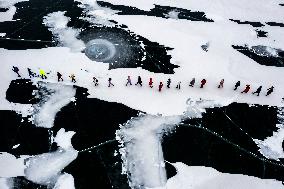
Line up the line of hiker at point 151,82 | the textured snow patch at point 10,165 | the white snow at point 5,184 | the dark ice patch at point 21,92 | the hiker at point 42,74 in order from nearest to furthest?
1. the white snow at point 5,184
2. the textured snow patch at point 10,165
3. the dark ice patch at point 21,92
4. the line of hiker at point 151,82
5. the hiker at point 42,74

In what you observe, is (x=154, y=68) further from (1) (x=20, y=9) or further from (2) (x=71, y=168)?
(1) (x=20, y=9)

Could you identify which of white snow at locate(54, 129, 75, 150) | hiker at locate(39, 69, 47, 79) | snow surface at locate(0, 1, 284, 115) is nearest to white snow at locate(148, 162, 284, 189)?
snow surface at locate(0, 1, 284, 115)

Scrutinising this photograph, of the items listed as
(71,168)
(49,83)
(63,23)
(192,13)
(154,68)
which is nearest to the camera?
(71,168)

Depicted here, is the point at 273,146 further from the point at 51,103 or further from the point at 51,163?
the point at 51,103

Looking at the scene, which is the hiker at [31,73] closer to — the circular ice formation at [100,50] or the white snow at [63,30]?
the white snow at [63,30]

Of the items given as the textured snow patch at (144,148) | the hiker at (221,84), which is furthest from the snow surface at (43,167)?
the hiker at (221,84)

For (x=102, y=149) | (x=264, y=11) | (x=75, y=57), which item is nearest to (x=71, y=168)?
(x=102, y=149)

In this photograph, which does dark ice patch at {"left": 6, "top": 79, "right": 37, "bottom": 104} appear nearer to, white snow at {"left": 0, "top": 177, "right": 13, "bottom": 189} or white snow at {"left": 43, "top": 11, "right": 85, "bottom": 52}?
white snow at {"left": 43, "top": 11, "right": 85, "bottom": 52}
